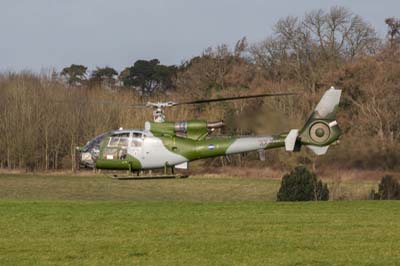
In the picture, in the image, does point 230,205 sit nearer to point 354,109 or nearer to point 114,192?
point 114,192

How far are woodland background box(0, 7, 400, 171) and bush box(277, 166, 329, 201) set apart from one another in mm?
3884

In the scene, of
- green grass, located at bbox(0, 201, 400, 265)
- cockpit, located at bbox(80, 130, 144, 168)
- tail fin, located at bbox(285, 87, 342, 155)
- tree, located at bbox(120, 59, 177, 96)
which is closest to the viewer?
green grass, located at bbox(0, 201, 400, 265)

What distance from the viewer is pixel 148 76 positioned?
105625 millimetres

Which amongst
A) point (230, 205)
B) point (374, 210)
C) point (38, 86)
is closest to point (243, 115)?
point (230, 205)

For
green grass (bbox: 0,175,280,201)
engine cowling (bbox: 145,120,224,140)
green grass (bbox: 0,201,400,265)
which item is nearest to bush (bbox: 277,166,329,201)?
green grass (bbox: 0,201,400,265)

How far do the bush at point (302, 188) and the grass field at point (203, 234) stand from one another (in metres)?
4.36

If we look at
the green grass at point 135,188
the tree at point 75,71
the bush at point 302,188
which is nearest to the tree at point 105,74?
the tree at point 75,71

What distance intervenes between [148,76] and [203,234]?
3520 inches

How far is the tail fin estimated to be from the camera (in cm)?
2439

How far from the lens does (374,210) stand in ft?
74.4

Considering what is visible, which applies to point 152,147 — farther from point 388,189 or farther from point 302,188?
point 388,189

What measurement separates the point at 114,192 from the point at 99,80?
57.1 metres

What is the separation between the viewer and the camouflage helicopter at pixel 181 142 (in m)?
24.2

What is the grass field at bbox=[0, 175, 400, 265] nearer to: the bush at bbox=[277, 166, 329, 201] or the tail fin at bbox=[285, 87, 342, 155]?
the tail fin at bbox=[285, 87, 342, 155]
